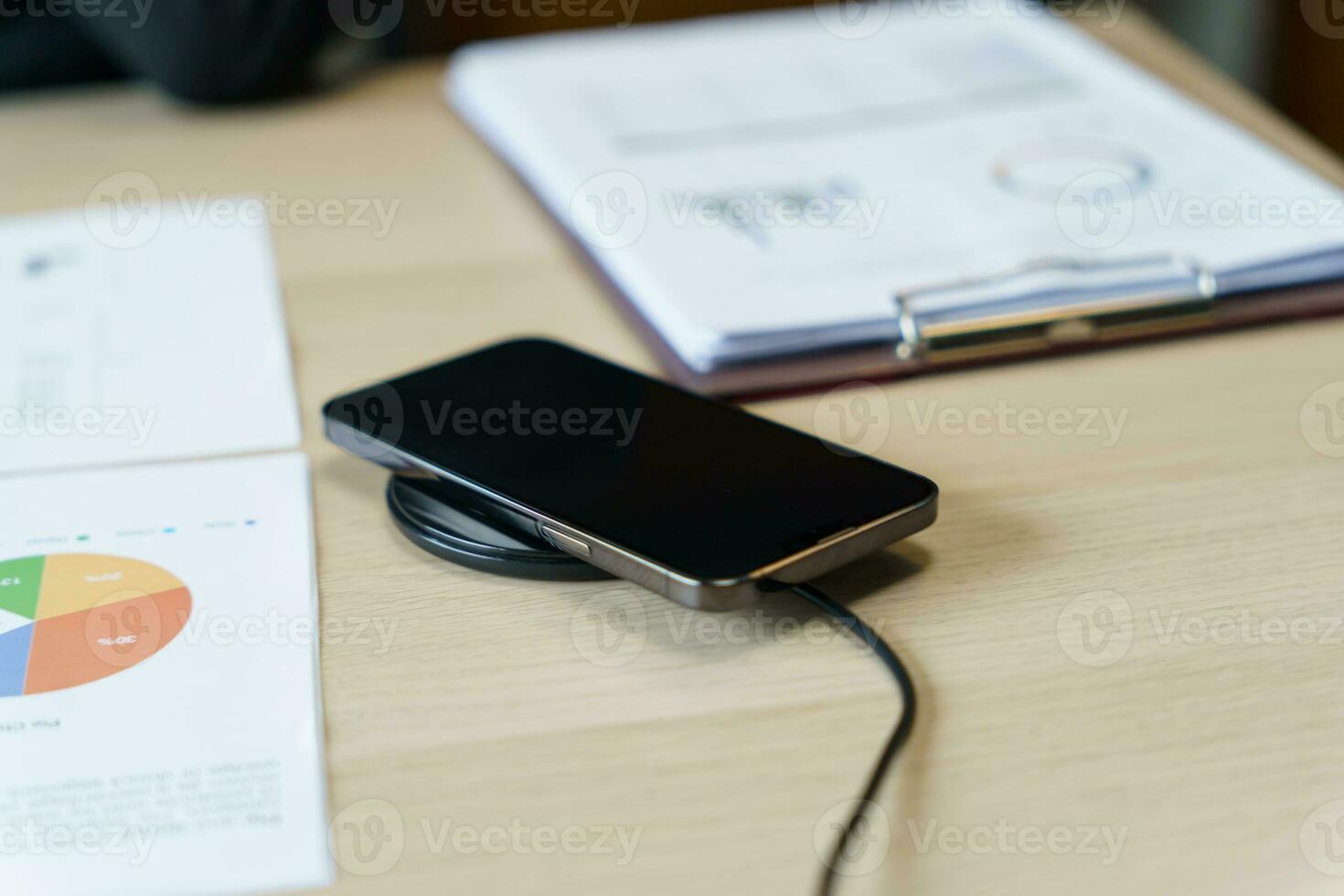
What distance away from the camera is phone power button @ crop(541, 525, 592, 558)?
424 millimetres

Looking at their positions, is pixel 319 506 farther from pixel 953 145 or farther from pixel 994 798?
pixel 953 145

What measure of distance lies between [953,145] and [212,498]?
0.47 meters

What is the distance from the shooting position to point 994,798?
361 millimetres

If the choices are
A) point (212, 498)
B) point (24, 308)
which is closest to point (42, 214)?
point (24, 308)

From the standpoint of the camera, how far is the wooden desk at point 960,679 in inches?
13.6

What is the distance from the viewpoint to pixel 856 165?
74 centimetres
